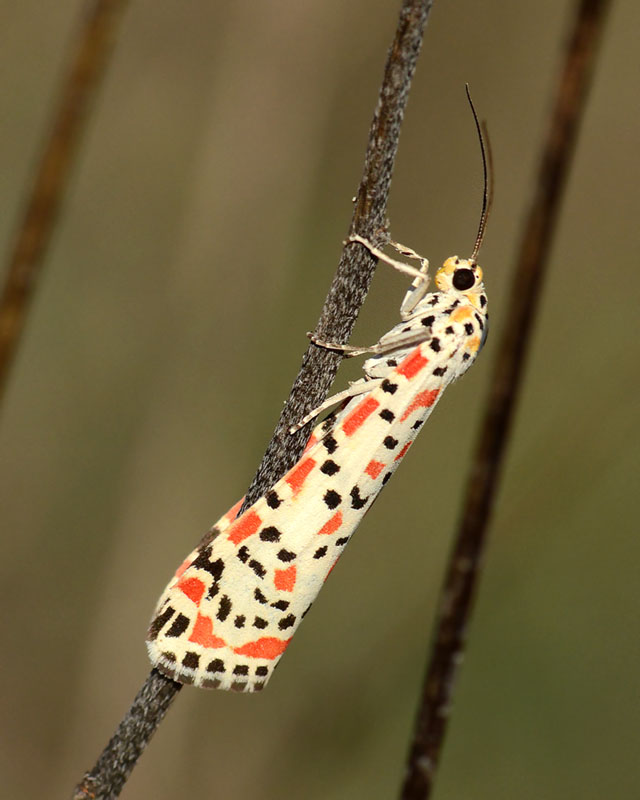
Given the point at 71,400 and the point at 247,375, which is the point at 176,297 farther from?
the point at 71,400

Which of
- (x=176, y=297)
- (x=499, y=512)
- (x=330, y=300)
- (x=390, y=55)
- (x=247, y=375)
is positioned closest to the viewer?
(x=390, y=55)

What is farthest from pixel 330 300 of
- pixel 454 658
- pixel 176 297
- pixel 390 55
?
pixel 176 297

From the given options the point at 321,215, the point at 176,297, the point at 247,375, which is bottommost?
the point at 247,375

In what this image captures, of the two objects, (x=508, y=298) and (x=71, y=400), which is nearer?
(x=508, y=298)

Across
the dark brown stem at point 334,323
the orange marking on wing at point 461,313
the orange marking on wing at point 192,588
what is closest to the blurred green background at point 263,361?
the orange marking on wing at point 461,313

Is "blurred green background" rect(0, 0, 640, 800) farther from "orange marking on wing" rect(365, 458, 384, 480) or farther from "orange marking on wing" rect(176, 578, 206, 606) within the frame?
"orange marking on wing" rect(176, 578, 206, 606)

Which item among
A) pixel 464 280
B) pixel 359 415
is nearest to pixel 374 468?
pixel 359 415
